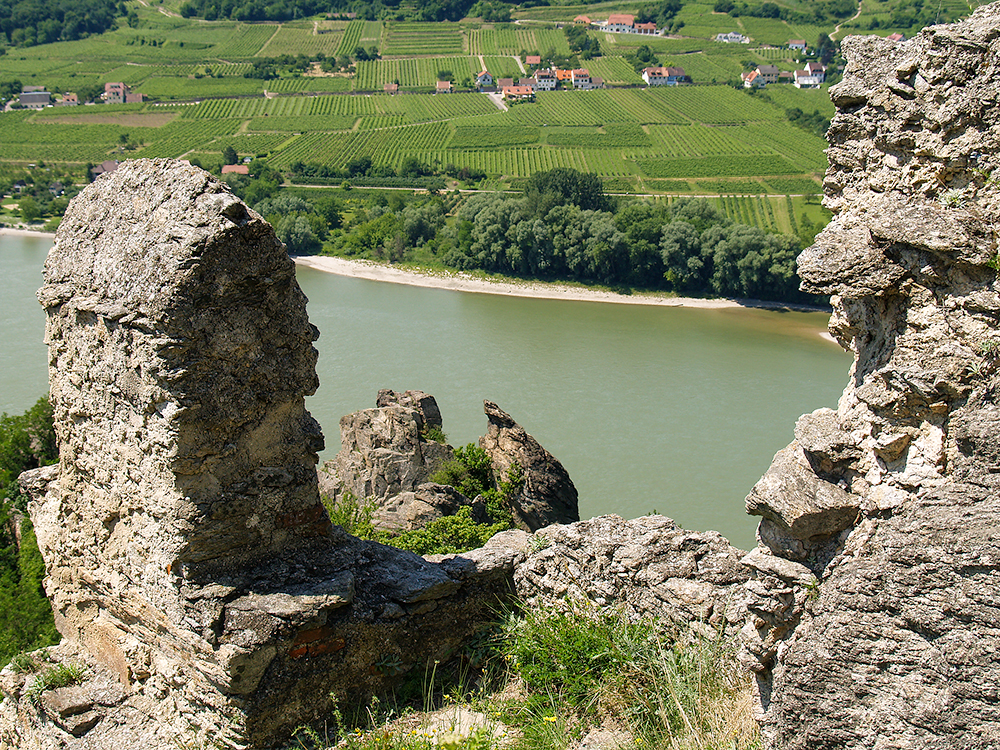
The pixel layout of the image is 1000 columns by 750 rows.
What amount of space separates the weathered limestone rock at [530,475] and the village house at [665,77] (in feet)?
255

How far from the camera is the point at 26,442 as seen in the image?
1577 centimetres

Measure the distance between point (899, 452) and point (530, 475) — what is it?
11.6m

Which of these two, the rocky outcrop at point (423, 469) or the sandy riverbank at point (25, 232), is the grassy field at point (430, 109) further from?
the rocky outcrop at point (423, 469)

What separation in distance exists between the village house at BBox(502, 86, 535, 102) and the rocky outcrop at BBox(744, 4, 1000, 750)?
83588 millimetres

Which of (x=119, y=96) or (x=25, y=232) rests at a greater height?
(x=119, y=96)

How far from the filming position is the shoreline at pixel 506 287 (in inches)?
1575

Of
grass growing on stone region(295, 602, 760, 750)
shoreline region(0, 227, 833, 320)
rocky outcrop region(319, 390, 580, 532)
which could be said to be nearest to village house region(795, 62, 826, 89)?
shoreline region(0, 227, 833, 320)

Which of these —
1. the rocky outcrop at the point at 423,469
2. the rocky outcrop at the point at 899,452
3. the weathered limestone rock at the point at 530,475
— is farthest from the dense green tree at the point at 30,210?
the rocky outcrop at the point at 899,452

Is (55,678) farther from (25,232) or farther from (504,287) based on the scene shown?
(25,232)

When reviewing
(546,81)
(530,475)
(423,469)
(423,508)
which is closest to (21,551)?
Answer: (423,508)

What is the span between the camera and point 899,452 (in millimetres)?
4082

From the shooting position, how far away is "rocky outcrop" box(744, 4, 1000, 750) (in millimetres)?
3381

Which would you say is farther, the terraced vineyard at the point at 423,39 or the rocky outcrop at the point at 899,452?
the terraced vineyard at the point at 423,39

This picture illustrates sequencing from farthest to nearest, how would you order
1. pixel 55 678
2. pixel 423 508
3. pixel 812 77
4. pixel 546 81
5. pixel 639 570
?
pixel 546 81 < pixel 812 77 < pixel 423 508 < pixel 639 570 < pixel 55 678
